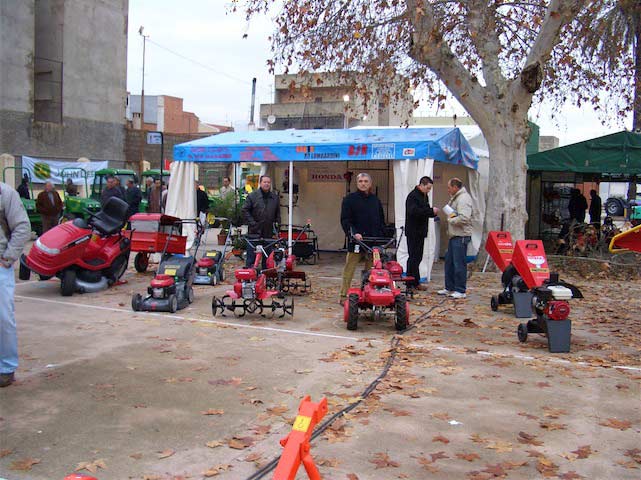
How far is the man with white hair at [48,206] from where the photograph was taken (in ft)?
52.9

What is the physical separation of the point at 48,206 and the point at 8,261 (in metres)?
11.8

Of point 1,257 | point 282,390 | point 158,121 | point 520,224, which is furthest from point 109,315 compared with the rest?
point 158,121

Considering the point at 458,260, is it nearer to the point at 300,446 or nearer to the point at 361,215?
the point at 361,215

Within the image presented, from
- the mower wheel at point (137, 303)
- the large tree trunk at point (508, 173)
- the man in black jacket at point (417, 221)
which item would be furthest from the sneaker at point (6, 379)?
the large tree trunk at point (508, 173)

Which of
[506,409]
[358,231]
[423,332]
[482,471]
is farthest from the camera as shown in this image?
[358,231]

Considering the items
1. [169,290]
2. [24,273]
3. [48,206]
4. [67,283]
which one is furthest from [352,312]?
[48,206]

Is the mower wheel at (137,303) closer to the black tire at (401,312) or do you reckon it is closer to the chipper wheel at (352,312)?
the chipper wheel at (352,312)

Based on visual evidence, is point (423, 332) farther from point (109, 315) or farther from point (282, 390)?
point (109, 315)

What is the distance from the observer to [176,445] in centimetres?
418

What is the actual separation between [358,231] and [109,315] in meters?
3.53

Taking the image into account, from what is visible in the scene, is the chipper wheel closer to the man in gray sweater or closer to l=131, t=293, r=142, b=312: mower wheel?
l=131, t=293, r=142, b=312: mower wheel

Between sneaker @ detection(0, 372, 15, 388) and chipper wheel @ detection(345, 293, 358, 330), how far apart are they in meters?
3.75

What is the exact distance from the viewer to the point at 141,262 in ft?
40.9

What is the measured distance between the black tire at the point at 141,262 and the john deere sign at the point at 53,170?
13530mm
